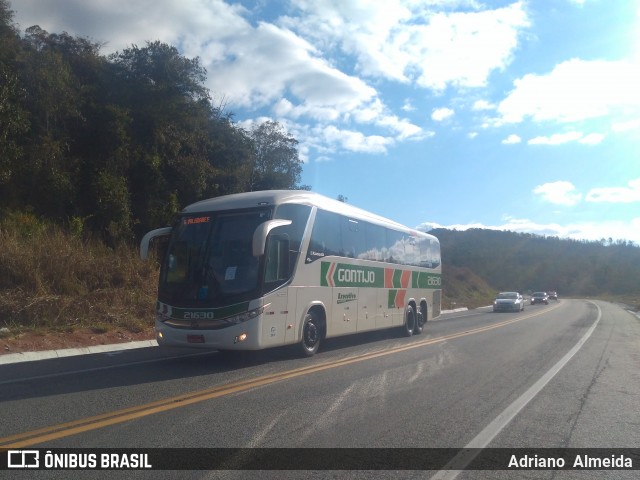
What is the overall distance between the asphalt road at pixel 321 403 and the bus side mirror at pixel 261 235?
213 centimetres

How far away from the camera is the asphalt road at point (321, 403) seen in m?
6.23

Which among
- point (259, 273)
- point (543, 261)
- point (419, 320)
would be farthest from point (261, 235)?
point (543, 261)

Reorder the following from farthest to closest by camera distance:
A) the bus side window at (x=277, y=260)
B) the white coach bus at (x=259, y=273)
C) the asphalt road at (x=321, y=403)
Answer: the bus side window at (x=277, y=260)
the white coach bus at (x=259, y=273)
the asphalt road at (x=321, y=403)

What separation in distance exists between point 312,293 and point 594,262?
143 m

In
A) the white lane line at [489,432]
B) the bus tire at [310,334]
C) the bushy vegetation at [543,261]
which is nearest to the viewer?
the white lane line at [489,432]

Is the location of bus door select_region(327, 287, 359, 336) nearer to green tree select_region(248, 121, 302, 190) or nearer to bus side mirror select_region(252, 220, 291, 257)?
bus side mirror select_region(252, 220, 291, 257)

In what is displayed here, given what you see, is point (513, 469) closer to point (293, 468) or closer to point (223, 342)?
point (293, 468)

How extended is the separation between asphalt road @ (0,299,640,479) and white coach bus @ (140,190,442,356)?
72 cm

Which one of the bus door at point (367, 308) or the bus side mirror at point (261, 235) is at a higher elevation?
the bus side mirror at point (261, 235)

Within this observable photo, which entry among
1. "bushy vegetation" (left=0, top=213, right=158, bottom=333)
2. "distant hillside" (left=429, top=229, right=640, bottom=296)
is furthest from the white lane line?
"distant hillside" (left=429, top=229, right=640, bottom=296)

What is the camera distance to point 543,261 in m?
141

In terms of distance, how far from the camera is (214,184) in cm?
3278

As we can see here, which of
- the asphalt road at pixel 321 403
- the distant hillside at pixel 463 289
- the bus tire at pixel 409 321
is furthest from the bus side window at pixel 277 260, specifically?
the distant hillside at pixel 463 289

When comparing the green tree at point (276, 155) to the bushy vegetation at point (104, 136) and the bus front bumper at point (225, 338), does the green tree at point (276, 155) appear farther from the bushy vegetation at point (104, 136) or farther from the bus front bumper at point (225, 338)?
the bus front bumper at point (225, 338)
